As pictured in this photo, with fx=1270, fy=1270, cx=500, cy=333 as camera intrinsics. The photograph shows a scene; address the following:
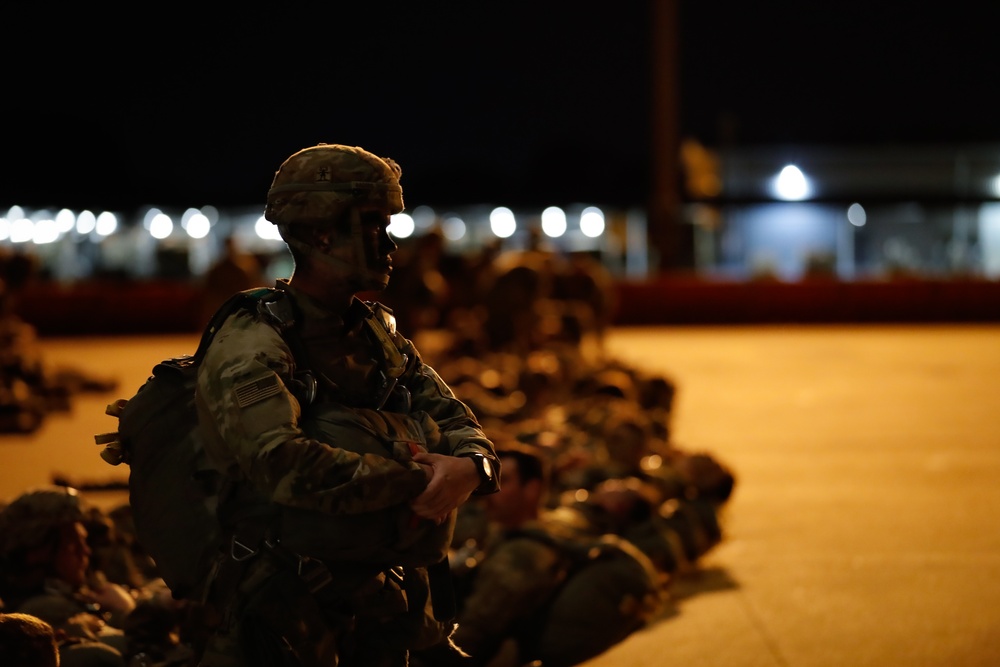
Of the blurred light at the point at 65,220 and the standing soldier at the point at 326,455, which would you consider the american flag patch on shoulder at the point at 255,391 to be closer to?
the standing soldier at the point at 326,455

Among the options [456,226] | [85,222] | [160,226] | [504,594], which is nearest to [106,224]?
[85,222]

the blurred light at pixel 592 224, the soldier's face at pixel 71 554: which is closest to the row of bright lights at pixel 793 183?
the blurred light at pixel 592 224

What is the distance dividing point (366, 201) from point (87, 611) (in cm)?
221

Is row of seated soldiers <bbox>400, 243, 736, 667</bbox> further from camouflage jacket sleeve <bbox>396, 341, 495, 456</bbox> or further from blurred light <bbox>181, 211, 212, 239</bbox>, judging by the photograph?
blurred light <bbox>181, 211, 212, 239</bbox>

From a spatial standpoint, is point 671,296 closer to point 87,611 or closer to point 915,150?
point 87,611

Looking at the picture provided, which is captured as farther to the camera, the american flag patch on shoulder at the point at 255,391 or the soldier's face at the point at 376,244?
the soldier's face at the point at 376,244

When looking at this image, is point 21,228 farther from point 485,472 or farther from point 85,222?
point 485,472

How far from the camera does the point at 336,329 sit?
9.24 ft

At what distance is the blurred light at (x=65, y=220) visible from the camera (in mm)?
40219

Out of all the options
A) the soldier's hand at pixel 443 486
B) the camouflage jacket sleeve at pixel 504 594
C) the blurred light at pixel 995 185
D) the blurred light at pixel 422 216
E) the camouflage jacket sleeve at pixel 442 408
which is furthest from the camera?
the blurred light at pixel 995 185

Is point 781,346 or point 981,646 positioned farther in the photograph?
point 781,346

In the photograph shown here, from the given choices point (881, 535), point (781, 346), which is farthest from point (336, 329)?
point (781, 346)

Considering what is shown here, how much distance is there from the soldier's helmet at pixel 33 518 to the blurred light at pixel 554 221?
111ft

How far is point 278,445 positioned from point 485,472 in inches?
Result: 19.7
